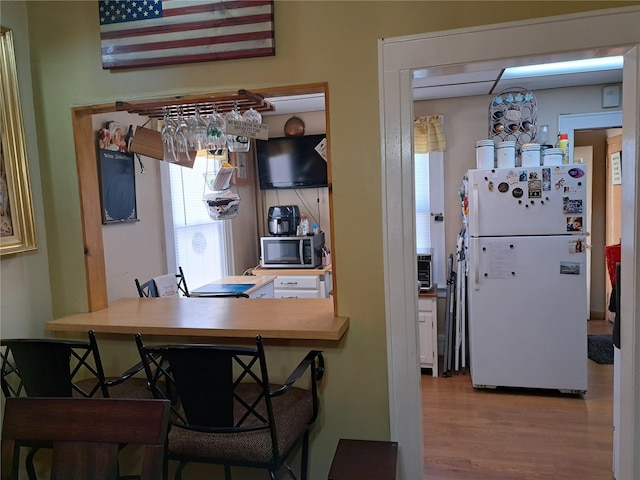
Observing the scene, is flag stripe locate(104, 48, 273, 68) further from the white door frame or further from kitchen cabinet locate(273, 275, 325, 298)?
kitchen cabinet locate(273, 275, 325, 298)

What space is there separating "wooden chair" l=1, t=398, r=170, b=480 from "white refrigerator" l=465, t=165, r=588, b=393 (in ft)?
8.77

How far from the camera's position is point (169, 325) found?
1.86 metres

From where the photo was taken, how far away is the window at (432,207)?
13.3 ft

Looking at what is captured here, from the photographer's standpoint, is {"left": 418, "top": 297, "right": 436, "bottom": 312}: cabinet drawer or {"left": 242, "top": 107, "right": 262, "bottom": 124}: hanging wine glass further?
{"left": 418, "top": 297, "right": 436, "bottom": 312}: cabinet drawer

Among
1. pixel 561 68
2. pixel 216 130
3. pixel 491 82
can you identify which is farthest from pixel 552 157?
pixel 216 130

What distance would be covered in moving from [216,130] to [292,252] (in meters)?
2.21

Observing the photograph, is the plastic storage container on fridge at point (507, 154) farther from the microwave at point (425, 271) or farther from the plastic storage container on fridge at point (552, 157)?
the microwave at point (425, 271)

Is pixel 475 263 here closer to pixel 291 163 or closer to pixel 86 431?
pixel 291 163

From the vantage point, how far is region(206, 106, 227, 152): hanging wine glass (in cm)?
201

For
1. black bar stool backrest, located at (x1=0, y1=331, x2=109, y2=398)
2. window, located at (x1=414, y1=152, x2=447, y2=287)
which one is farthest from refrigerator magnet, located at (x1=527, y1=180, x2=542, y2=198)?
black bar stool backrest, located at (x1=0, y1=331, x2=109, y2=398)

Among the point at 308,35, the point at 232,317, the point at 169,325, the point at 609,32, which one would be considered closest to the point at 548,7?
the point at 609,32

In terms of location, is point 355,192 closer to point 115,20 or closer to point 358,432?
point 358,432

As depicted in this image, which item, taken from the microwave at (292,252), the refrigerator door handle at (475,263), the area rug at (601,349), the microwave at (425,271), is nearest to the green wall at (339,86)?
the refrigerator door handle at (475,263)

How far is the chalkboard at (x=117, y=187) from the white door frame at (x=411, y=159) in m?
1.58
